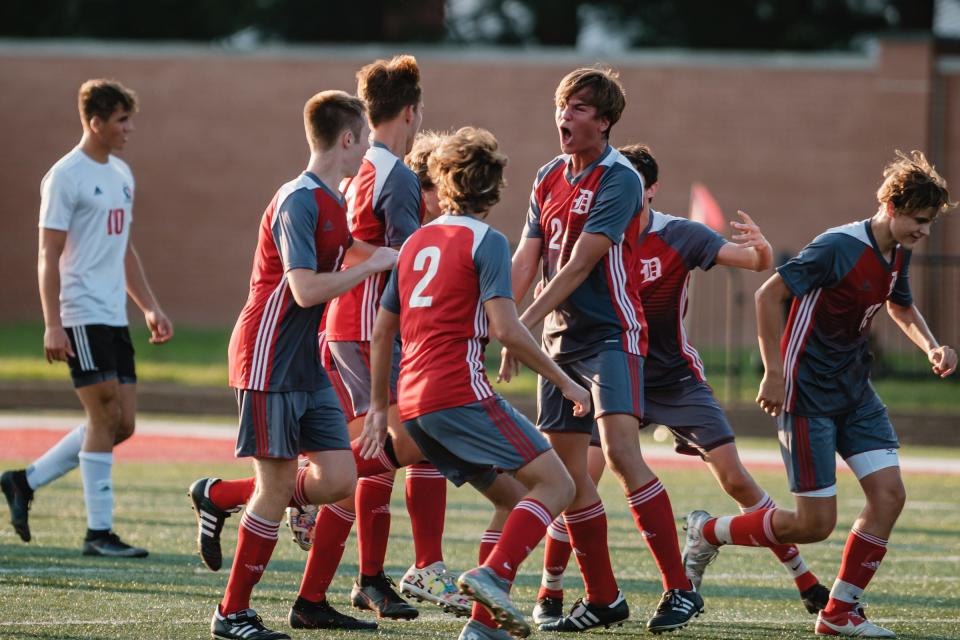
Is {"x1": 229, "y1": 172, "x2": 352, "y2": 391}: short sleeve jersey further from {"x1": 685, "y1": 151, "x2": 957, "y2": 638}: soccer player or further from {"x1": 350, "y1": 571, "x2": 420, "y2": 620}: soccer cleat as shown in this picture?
{"x1": 685, "y1": 151, "x2": 957, "y2": 638}: soccer player

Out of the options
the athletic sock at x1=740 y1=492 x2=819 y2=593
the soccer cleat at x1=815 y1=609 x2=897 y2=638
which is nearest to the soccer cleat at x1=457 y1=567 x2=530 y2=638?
the soccer cleat at x1=815 y1=609 x2=897 y2=638

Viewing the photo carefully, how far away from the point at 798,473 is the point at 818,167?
818 inches

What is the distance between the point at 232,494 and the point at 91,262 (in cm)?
229

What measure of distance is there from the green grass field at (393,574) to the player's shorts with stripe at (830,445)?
65cm

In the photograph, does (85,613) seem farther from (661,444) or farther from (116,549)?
(661,444)

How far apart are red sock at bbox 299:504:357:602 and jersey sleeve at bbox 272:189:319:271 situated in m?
1.24

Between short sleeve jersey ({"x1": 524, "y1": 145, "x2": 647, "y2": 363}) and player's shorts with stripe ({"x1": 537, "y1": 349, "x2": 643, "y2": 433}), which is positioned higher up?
short sleeve jersey ({"x1": 524, "y1": 145, "x2": 647, "y2": 363})

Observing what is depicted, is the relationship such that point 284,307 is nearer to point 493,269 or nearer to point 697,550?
point 493,269

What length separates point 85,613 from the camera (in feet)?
19.8

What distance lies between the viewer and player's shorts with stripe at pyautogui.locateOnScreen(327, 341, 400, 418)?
629cm

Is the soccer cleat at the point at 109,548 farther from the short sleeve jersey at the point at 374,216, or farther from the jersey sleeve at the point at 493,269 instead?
the jersey sleeve at the point at 493,269

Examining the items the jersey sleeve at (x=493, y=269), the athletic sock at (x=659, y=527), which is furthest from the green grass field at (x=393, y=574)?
the jersey sleeve at (x=493, y=269)

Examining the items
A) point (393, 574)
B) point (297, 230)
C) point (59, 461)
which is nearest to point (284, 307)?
point (297, 230)

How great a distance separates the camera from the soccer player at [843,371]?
612 centimetres
